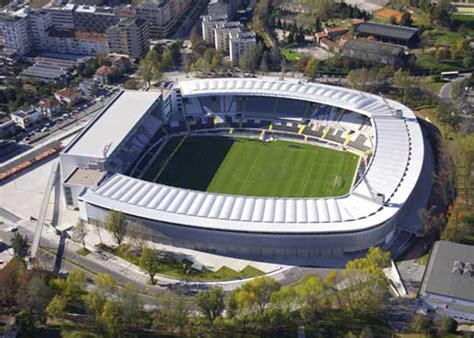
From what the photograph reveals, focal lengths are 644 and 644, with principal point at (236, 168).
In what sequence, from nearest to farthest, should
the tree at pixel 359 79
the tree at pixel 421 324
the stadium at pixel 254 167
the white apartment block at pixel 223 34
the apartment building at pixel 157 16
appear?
the tree at pixel 421 324, the stadium at pixel 254 167, the tree at pixel 359 79, the white apartment block at pixel 223 34, the apartment building at pixel 157 16

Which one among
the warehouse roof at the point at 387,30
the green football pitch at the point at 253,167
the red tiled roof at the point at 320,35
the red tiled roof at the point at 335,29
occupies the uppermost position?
the warehouse roof at the point at 387,30

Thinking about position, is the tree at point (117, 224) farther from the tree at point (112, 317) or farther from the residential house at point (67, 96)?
the residential house at point (67, 96)

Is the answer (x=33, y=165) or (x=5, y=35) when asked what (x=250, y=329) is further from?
(x=5, y=35)

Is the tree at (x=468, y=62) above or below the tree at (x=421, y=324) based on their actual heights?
above

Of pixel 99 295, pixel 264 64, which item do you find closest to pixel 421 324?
pixel 99 295

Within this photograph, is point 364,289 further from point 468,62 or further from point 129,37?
point 129,37

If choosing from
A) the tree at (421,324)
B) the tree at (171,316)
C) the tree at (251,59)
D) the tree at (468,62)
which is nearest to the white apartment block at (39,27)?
the tree at (251,59)
